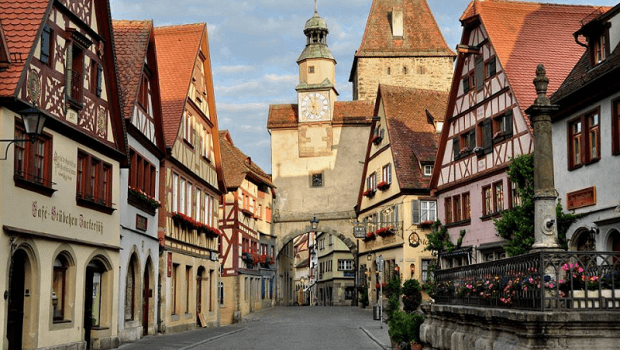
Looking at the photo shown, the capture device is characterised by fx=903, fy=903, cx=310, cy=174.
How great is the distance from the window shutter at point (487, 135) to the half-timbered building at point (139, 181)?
1126 cm

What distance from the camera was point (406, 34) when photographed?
74.5 meters

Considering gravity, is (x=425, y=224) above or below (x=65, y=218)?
above

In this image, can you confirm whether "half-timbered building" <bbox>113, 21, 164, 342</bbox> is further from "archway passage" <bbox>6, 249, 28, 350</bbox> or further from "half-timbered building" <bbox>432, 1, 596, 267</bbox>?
"half-timbered building" <bbox>432, 1, 596, 267</bbox>

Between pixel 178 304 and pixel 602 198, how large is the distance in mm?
16121

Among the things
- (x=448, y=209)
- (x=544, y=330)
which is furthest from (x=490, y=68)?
(x=544, y=330)

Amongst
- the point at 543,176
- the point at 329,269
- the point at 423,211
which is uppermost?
the point at 423,211

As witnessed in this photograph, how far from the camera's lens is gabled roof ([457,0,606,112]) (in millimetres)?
29828

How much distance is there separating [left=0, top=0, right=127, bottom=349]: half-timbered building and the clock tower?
39151 mm

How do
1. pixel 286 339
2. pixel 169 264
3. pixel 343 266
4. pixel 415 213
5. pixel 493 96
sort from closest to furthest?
pixel 286 339, pixel 169 264, pixel 493 96, pixel 415 213, pixel 343 266

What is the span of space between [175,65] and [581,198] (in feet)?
53.7

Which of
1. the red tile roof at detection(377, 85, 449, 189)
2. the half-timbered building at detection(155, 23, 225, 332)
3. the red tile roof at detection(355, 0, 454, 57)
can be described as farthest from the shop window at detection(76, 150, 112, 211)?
the red tile roof at detection(355, 0, 454, 57)

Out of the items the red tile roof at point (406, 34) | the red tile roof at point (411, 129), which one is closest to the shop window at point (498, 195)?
the red tile roof at point (411, 129)

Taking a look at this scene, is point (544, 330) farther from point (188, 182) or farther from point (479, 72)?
point (188, 182)

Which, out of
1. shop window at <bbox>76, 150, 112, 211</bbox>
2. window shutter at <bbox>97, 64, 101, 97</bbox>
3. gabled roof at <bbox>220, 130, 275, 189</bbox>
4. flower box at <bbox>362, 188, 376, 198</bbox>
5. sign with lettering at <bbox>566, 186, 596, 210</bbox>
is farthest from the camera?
gabled roof at <bbox>220, 130, 275, 189</bbox>
